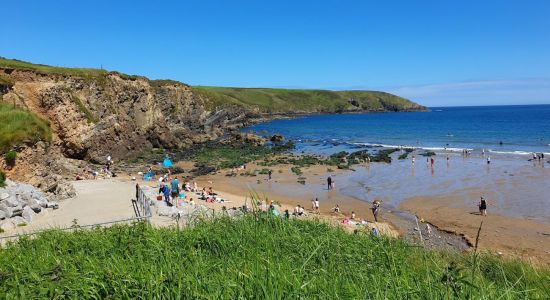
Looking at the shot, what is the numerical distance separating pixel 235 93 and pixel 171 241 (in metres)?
162

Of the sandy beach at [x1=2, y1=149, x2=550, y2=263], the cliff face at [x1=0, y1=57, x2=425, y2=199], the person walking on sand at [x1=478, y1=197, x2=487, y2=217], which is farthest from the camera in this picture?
the cliff face at [x1=0, y1=57, x2=425, y2=199]

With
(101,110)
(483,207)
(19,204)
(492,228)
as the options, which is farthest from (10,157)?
(101,110)

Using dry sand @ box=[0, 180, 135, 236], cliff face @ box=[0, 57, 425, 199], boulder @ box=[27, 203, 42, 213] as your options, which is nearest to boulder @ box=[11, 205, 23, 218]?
dry sand @ box=[0, 180, 135, 236]

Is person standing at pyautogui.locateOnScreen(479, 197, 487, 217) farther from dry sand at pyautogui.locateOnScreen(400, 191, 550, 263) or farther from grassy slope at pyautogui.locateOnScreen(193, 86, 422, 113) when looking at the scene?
grassy slope at pyautogui.locateOnScreen(193, 86, 422, 113)

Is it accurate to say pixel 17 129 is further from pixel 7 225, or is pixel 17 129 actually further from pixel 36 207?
pixel 7 225

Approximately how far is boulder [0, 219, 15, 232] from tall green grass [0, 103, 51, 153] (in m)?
7.22

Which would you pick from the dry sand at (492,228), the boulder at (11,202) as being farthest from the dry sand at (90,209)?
the dry sand at (492,228)

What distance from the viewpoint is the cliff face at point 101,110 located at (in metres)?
37.5

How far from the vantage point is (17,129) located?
23.4m

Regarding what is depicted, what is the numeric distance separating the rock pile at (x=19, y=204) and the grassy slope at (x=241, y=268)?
29.1 feet

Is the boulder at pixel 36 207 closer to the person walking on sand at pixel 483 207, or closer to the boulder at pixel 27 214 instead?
the boulder at pixel 27 214

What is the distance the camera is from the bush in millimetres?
21812

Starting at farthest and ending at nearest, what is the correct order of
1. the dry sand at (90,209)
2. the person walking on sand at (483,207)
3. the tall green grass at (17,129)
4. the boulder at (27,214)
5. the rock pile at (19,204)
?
the person walking on sand at (483,207) < the tall green grass at (17,129) < the boulder at (27,214) < the dry sand at (90,209) < the rock pile at (19,204)

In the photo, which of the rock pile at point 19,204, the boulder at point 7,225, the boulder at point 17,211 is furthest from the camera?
the boulder at point 17,211
